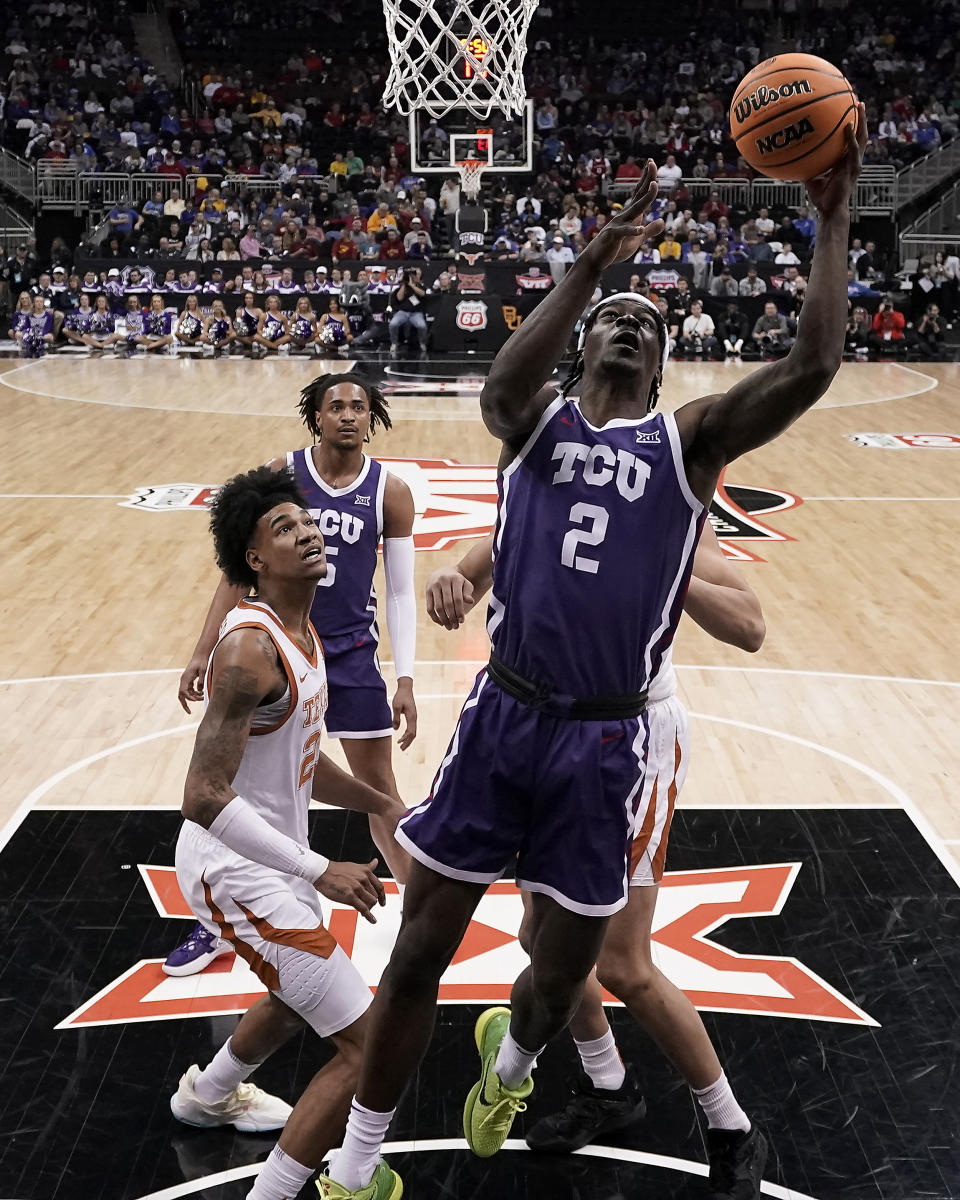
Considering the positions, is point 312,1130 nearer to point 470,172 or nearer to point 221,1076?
point 221,1076

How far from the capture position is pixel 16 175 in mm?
27812

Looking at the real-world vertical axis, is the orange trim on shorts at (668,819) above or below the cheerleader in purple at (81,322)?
above

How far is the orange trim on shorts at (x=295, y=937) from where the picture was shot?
3291 millimetres

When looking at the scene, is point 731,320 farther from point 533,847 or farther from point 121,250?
point 533,847

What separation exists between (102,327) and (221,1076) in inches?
806

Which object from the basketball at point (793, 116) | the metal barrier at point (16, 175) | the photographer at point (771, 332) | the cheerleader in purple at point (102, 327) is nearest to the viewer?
the basketball at point (793, 116)

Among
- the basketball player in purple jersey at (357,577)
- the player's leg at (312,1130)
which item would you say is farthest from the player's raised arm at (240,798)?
the basketball player in purple jersey at (357,577)

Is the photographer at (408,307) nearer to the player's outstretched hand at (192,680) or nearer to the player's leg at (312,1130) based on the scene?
the player's outstretched hand at (192,680)

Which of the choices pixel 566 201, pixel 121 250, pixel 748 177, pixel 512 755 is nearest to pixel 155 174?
pixel 121 250

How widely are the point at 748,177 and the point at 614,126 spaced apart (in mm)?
3806

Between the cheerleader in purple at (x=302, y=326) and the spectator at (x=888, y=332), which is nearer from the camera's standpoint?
the cheerleader in purple at (x=302, y=326)

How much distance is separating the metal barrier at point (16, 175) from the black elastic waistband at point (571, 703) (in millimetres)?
27366

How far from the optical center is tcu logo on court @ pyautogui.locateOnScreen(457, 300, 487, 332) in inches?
860

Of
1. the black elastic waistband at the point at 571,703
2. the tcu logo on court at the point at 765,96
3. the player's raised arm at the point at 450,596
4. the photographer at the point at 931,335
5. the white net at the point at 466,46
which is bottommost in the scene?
the photographer at the point at 931,335
